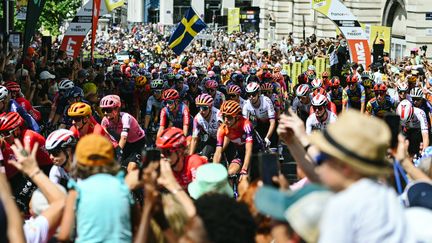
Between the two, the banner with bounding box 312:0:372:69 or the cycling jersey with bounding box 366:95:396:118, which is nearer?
the cycling jersey with bounding box 366:95:396:118

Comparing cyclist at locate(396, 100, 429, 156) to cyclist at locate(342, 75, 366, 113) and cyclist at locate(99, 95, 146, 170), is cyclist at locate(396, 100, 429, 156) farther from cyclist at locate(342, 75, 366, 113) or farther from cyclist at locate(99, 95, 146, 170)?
cyclist at locate(342, 75, 366, 113)

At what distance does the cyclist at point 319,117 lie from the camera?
52.4ft

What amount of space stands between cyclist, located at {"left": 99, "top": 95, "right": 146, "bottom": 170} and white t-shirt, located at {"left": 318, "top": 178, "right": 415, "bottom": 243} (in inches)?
374

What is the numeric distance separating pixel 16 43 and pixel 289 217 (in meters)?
25.9

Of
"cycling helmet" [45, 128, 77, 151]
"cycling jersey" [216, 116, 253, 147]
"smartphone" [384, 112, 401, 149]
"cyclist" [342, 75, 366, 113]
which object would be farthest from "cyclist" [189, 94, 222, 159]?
"smartphone" [384, 112, 401, 149]

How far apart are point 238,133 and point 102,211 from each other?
333 inches

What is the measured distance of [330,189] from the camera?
15.8 ft

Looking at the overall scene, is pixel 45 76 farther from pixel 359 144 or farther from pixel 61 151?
pixel 359 144

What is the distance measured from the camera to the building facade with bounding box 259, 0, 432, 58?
42500 mm

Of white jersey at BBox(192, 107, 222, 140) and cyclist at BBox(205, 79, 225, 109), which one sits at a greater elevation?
white jersey at BBox(192, 107, 222, 140)

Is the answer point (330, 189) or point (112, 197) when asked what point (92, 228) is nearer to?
point (112, 197)

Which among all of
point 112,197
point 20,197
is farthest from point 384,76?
point 112,197

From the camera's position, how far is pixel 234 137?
1439cm

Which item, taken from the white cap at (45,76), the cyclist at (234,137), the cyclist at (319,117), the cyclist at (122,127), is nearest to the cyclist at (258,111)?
the cyclist at (319,117)
